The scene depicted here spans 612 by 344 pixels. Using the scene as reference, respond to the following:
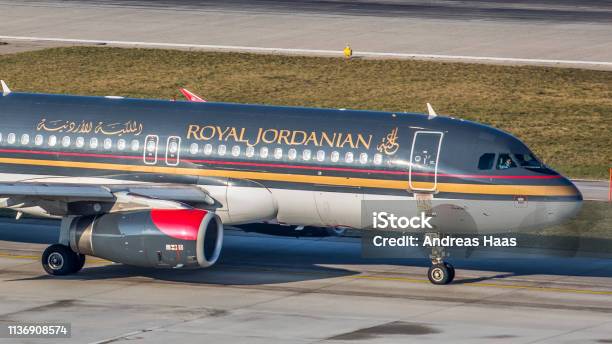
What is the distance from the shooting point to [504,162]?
3484 cm

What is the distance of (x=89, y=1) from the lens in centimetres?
8562

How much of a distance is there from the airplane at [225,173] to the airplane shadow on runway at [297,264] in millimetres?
1470

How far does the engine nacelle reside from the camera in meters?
33.7

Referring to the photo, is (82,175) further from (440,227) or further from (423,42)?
(423,42)

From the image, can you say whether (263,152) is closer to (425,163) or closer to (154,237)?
(154,237)

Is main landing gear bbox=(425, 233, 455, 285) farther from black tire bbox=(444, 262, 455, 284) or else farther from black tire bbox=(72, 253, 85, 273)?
black tire bbox=(72, 253, 85, 273)

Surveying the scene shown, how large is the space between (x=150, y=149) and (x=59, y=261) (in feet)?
12.7

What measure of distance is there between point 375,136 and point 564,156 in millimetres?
22286

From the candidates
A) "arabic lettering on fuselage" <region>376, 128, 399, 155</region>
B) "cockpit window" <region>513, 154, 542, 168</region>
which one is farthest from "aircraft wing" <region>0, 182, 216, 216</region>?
"cockpit window" <region>513, 154, 542, 168</region>

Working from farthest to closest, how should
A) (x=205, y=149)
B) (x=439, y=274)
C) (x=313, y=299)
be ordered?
(x=205, y=149) < (x=439, y=274) < (x=313, y=299)

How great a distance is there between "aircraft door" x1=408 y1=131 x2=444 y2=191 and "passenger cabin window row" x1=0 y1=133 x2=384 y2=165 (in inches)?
36.3

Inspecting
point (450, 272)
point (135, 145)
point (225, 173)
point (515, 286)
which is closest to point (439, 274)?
point (450, 272)

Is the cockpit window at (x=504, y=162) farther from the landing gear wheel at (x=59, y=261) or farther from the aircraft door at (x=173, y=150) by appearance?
the landing gear wheel at (x=59, y=261)

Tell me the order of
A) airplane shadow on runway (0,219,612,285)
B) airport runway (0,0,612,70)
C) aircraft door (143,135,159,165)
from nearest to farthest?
airplane shadow on runway (0,219,612,285) < aircraft door (143,135,159,165) < airport runway (0,0,612,70)
